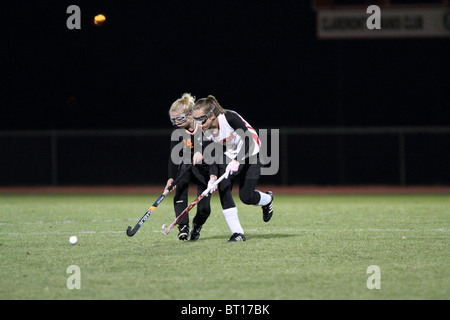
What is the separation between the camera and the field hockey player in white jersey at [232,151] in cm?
762

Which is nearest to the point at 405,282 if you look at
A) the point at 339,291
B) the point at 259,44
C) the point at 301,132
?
the point at 339,291

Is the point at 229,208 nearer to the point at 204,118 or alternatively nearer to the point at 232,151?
the point at 232,151

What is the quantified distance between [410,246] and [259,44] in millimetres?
23028

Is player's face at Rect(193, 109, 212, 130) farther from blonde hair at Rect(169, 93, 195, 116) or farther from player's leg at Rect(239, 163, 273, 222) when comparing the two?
player's leg at Rect(239, 163, 273, 222)

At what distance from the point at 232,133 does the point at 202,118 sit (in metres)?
0.44

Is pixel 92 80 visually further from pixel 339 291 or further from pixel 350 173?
pixel 339 291

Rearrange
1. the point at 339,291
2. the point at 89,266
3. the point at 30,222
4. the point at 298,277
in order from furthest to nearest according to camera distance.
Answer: the point at 30,222, the point at 89,266, the point at 298,277, the point at 339,291

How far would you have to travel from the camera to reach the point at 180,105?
7.98m

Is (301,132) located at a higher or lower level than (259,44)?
lower

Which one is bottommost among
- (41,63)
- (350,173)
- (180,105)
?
(350,173)

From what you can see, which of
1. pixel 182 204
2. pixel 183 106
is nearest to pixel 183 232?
pixel 182 204

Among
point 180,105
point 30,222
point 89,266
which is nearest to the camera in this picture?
point 89,266

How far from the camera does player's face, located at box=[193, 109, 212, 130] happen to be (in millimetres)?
7530

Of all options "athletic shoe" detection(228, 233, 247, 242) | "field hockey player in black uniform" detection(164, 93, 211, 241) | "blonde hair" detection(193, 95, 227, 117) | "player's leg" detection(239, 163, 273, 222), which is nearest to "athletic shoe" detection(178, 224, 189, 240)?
"field hockey player in black uniform" detection(164, 93, 211, 241)
